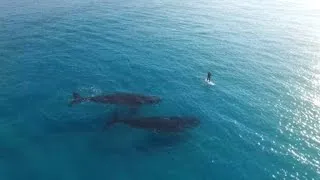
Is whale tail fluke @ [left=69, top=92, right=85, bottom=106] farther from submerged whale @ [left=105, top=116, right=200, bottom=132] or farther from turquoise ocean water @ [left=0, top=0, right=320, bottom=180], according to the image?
submerged whale @ [left=105, top=116, right=200, bottom=132]

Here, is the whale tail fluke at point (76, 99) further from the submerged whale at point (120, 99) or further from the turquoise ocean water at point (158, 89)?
the turquoise ocean water at point (158, 89)

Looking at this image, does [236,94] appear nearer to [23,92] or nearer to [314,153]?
[314,153]

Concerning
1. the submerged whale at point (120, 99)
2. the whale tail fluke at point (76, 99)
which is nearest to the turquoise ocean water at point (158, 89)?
the submerged whale at point (120, 99)

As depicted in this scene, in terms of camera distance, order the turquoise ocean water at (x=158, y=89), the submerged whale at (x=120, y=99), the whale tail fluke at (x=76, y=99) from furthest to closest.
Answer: the whale tail fluke at (x=76, y=99), the submerged whale at (x=120, y=99), the turquoise ocean water at (x=158, y=89)

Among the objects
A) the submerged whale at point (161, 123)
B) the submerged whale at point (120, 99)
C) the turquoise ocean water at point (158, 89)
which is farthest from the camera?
the submerged whale at point (120, 99)

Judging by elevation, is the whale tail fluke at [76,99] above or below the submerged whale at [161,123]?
above

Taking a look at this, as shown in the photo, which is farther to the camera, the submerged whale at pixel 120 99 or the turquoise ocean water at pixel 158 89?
the submerged whale at pixel 120 99

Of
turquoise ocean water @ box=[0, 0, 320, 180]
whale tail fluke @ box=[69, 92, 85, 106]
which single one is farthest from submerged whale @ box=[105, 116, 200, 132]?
whale tail fluke @ box=[69, 92, 85, 106]
